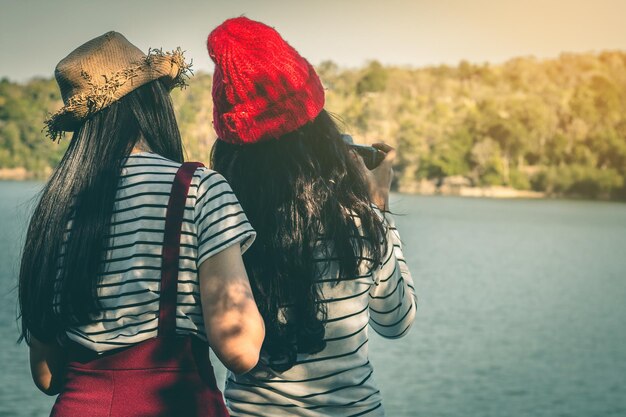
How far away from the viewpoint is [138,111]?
1.35 metres

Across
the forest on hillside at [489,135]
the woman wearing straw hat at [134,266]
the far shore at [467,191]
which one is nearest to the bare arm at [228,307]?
the woman wearing straw hat at [134,266]

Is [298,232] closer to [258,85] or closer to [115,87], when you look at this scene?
[258,85]

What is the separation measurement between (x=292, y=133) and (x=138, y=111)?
262 mm

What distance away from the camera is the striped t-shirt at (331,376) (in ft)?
4.69

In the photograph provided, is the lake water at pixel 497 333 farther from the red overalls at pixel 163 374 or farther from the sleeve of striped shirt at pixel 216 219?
the sleeve of striped shirt at pixel 216 219

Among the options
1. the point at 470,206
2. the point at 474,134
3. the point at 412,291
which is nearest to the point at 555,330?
the point at 412,291

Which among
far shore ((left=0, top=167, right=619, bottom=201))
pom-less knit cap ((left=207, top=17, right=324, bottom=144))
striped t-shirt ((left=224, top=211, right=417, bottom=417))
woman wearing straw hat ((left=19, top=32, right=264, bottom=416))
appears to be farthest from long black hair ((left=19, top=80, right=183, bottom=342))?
far shore ((left=0, top=167, right=619, bottom=201))

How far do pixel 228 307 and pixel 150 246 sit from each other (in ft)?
0.48

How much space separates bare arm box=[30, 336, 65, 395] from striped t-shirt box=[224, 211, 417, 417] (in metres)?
0.28

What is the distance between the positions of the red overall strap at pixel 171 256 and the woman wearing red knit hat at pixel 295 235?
0.70 feet

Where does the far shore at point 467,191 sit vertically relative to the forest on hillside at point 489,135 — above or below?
below

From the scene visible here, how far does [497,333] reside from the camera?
18.7 meters

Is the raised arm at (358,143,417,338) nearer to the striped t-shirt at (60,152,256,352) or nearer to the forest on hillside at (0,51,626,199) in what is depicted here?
the striped t-shirt at (60,152,256,352)

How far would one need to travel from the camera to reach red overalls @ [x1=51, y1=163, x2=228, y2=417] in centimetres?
124
